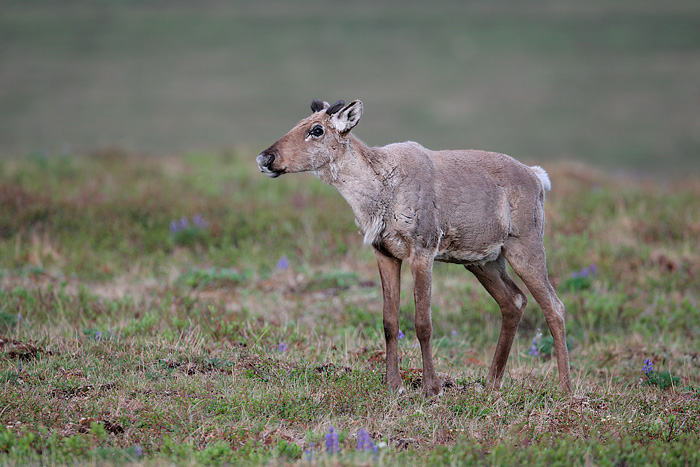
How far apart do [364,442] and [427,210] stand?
2397 millimetres

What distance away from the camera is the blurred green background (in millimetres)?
36688

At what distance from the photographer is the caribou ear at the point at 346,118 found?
22.3ft

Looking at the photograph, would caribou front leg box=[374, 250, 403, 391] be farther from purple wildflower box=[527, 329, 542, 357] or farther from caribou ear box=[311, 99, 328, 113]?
purple wildflower box=[527, 329, 542, 357]

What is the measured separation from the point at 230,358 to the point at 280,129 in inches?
1162

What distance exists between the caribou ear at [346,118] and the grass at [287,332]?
233 cm

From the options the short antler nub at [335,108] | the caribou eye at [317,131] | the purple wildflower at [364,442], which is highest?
the short antler nub at [335,108]

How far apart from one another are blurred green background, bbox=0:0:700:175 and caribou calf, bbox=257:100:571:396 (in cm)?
2439

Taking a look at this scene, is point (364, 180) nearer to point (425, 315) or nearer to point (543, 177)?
point (425, 315)

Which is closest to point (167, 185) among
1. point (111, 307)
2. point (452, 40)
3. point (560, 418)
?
→ point (111, 307)

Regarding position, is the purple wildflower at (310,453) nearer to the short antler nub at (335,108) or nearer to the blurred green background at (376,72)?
the short antler nub at (335,108)

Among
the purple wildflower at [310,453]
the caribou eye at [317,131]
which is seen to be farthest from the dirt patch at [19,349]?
the caribou eye at [317,131]

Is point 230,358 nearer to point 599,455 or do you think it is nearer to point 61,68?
point 599,455

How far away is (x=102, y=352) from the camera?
24.0ft

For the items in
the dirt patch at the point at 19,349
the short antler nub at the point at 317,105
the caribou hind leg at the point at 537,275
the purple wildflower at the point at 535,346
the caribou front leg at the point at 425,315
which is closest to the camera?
the caribou front leg at the point at 425,315
